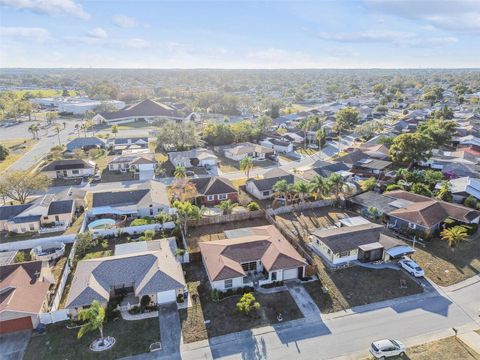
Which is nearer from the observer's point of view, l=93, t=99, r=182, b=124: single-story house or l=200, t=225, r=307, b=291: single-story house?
l=200, t=225, r=307, b=291: single-story house

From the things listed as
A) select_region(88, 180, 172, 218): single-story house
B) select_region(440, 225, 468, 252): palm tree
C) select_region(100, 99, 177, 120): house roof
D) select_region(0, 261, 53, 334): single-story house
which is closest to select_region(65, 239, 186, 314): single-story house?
select_region(0, 261, 53, 334): single-story house

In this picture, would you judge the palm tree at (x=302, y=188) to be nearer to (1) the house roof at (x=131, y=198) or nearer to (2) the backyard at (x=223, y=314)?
(1) the house roof at (x=131, y=198)

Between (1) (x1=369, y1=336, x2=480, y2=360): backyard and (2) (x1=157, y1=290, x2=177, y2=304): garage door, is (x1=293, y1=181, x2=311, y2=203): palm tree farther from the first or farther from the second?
(1) (x1=369, y1=336, x2=480, y2=360): backyard

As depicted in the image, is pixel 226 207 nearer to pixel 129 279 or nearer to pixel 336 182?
pixel 336 182

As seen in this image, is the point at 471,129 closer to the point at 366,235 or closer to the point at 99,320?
the point at 366,235

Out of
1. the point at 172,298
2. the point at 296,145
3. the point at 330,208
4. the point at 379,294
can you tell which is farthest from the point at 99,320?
the point at 296,145
